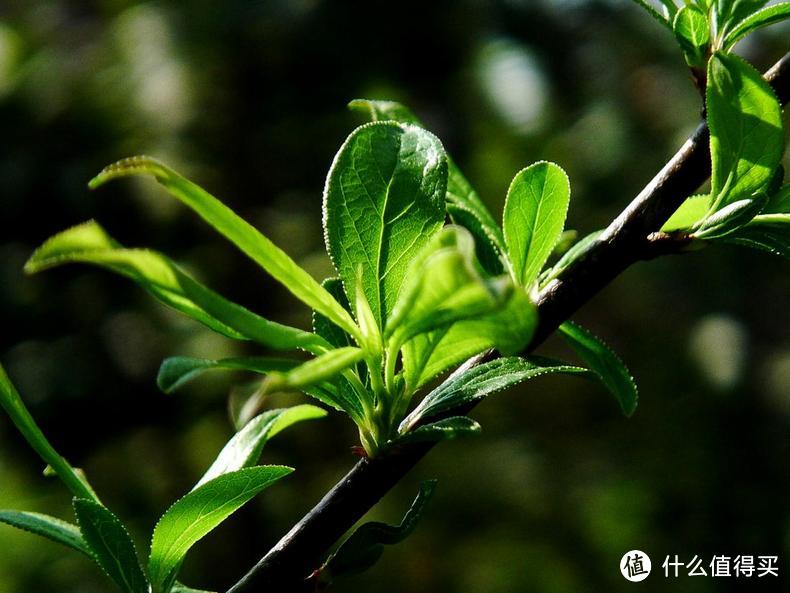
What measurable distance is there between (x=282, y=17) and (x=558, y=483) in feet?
4.74

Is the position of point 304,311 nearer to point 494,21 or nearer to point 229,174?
point 229,174

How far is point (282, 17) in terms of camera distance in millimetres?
2326

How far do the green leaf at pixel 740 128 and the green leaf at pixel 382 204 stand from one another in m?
0.11

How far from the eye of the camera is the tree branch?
34 cm

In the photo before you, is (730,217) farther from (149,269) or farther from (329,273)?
(329,273)

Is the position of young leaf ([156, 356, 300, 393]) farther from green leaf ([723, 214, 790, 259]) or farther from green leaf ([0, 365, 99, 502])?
green leaf ([723, 214, 790, 259])

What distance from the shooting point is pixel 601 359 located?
A: 406mm

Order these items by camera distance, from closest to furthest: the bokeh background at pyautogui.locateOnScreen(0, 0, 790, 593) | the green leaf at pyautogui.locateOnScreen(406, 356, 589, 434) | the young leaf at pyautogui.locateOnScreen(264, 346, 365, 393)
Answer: the young leaf at pyautogui.locateOnScreen(264, 346, 365, 393)
the green leaf at pyautogui.locateOnScreen(406, 356, 589, 434)
the bokeh background at pyautogui.locateOnScreen(0, 0, 790, 593)

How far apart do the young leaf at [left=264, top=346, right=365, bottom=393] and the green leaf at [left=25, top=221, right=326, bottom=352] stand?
0.07 ft

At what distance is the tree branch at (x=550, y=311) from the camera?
337 mm

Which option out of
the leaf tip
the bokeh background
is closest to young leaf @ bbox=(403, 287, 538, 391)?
the leaf tip

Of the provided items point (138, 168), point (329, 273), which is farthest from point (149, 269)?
point (329, 273)

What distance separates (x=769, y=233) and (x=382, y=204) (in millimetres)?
170

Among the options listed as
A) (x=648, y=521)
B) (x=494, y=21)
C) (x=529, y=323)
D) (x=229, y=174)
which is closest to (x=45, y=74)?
(x=229, y=174)
